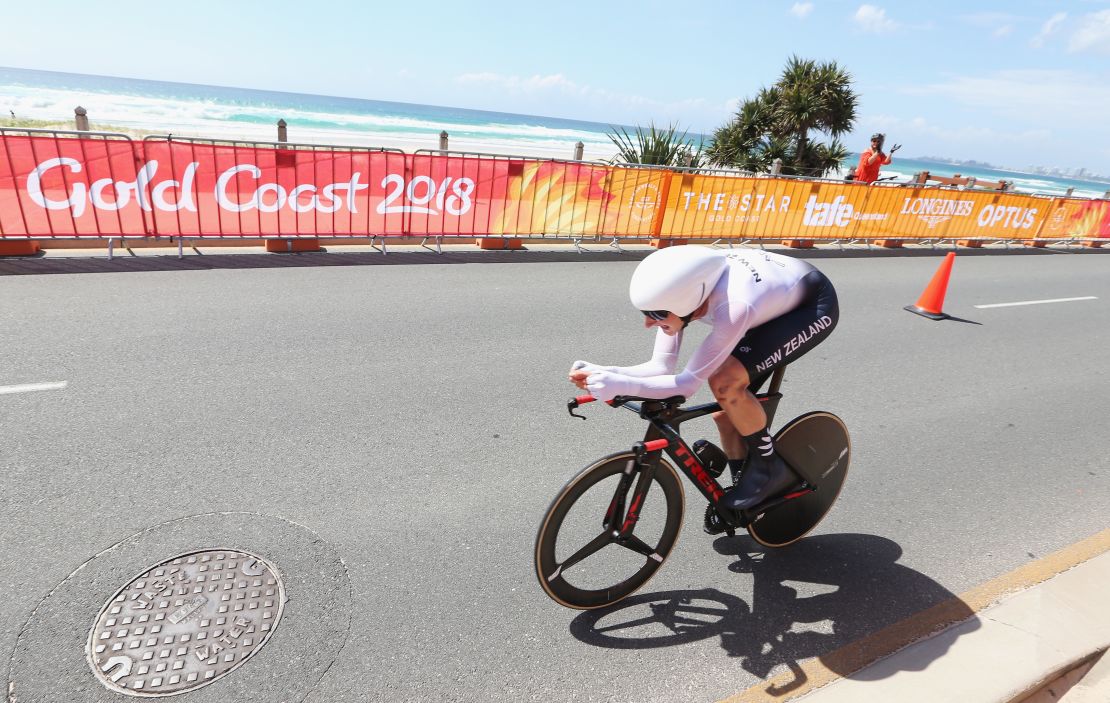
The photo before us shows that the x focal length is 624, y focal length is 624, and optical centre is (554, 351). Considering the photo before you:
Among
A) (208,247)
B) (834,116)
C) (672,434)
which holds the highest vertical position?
(834,116)

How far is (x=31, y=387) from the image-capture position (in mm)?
4473

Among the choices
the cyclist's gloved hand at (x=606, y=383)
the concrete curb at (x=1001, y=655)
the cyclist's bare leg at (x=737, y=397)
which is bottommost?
the concrete curb at (x=1001, y=655)

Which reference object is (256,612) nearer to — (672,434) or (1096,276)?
(672,434)

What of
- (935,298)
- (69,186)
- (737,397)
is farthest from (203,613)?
(935,298)

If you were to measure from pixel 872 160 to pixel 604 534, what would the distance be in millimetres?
13866

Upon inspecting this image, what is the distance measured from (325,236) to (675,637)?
8.05 metres

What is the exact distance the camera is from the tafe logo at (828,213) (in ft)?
44.5

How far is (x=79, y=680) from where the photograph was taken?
236 centimetres

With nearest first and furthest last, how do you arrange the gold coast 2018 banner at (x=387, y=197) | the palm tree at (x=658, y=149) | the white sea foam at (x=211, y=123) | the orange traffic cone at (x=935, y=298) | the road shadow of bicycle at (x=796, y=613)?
the road shadow of bicycle at (x=796, y=613)
the gold coast 2018 banner at (x=387, y=197)
the orange traffic cone at (x=935, y=298)
the palm tree at (x=658, y=149)
the white sea foam at (x=211, y=123)

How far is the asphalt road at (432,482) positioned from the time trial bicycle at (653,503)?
0.54ft

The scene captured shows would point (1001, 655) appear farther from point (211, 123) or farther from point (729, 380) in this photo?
point (211, 123)

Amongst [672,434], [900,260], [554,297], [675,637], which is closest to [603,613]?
[675,637]

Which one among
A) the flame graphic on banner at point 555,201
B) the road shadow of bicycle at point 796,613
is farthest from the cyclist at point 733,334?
the flame graphic on banner at point 555,201

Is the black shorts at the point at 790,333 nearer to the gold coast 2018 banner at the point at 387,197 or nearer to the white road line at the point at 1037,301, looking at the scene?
the gold coast 2018 banner at the point at 387,197
